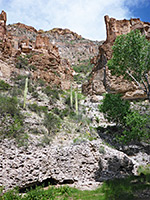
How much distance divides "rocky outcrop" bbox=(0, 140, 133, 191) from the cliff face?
45.4ft

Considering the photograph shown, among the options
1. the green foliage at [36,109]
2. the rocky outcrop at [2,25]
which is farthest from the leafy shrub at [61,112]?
the rocky outcrop at [2,25]

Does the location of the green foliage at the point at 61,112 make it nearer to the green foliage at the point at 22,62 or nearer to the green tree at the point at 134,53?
the green tree at the point at 134,53

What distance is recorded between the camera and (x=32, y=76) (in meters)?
22.2

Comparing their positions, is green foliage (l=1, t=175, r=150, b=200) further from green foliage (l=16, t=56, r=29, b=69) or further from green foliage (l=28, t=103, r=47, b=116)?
green foliage (l=16, t=56, r=29, b=69)

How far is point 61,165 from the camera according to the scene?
845 centimetres

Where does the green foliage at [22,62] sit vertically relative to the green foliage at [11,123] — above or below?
above

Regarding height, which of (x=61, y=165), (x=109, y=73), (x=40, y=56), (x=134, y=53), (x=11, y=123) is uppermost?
(x=40, y=56)

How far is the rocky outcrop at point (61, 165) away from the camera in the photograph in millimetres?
7017

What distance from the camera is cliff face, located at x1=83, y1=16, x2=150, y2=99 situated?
71.9 feet

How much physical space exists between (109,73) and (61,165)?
18198 mm

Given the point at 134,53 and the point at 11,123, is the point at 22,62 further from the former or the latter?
the point at 134,53

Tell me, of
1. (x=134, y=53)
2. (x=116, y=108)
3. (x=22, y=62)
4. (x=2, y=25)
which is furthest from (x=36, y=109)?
(x=2, y=25)

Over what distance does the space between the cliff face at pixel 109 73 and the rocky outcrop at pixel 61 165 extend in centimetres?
1383

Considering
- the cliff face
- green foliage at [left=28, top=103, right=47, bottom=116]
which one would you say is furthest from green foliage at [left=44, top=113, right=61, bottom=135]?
the cliff face
